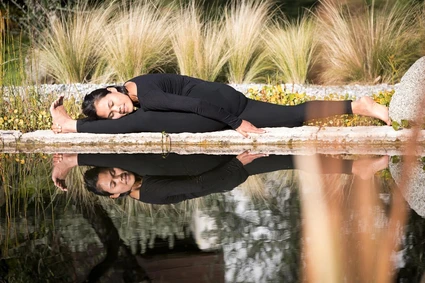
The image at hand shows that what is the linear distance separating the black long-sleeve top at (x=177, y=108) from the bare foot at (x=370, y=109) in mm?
871

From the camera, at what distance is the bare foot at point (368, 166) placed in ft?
17.0

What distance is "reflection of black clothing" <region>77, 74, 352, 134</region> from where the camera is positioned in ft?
20.3

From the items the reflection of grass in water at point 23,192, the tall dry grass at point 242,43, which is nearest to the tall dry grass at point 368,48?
the tall dry grass at point 242,43

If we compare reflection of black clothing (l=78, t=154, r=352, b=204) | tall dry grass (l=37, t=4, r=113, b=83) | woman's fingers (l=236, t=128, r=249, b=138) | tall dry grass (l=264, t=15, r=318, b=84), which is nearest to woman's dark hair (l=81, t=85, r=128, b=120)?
reflection of black clothing (l=78, t=154, r=352, b=204)

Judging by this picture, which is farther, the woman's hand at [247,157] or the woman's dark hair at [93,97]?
the woman's dark hair at [93,97]

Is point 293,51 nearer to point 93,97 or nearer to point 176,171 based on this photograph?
point 93,97

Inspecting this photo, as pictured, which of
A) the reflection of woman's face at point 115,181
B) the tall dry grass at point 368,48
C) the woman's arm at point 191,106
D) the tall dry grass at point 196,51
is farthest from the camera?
the tall dry grass at point 368,48

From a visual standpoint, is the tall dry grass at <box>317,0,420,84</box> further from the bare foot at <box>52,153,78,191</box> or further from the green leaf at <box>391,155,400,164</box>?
the bare foot at <box>52,153,78,191</box>

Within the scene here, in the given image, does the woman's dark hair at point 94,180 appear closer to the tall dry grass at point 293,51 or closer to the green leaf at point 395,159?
the green leaf at point 395,159

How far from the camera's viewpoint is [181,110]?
629cm

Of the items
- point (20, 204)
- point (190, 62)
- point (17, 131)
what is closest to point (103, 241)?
point (20, 204)

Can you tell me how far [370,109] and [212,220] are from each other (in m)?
2.81

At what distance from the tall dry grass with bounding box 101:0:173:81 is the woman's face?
8.78 feet

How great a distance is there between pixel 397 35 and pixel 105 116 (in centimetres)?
411
